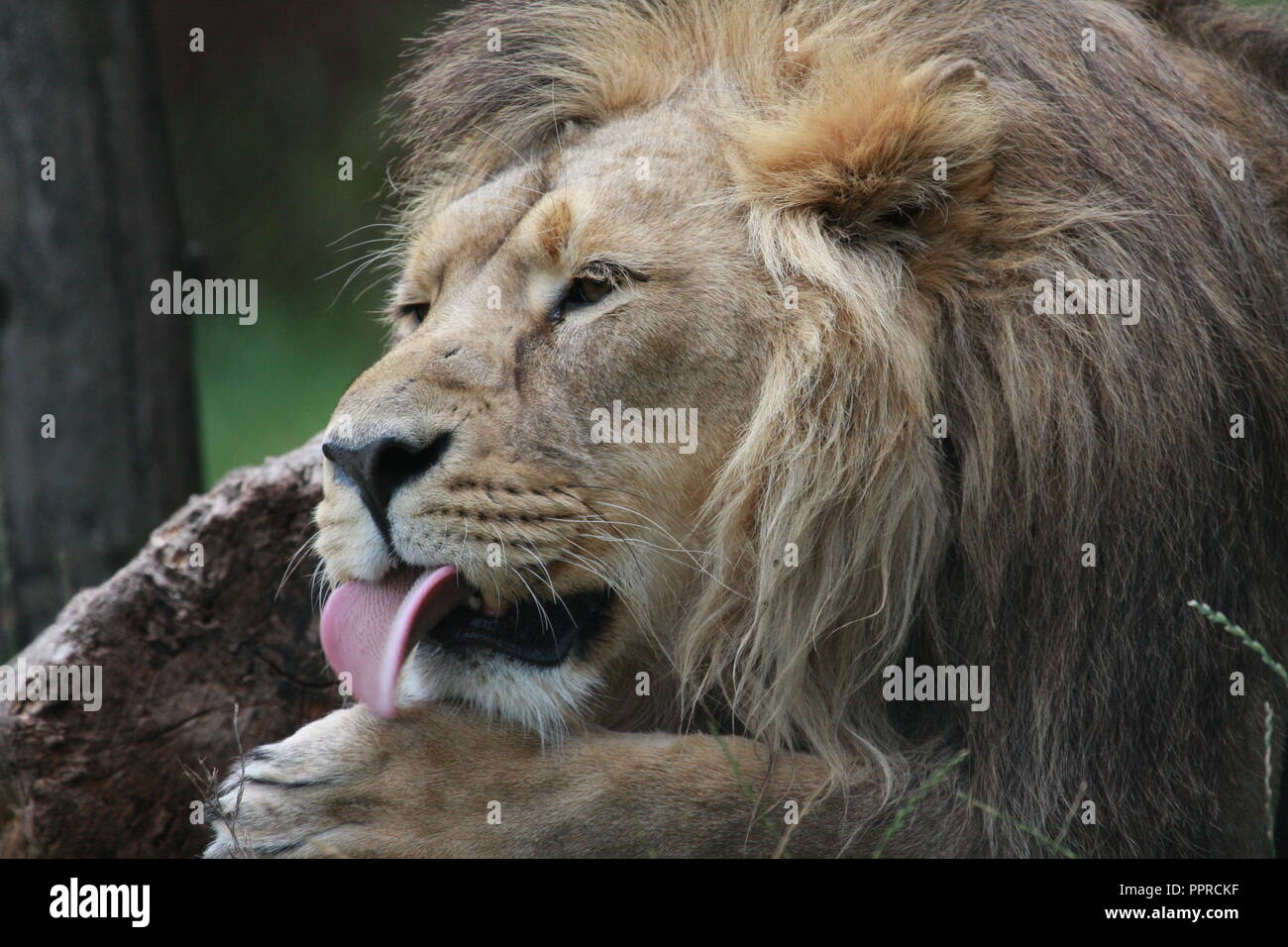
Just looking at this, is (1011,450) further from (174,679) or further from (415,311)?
(174,679)

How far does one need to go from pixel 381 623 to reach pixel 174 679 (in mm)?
1202

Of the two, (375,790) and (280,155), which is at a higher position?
(280,155)

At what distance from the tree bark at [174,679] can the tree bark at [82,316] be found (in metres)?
1.58

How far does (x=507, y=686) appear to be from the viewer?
2604 mm

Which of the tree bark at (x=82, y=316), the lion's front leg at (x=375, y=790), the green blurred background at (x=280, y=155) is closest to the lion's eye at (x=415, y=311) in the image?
the lion's front leg at (x=375, y=790)

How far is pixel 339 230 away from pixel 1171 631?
27.6ft

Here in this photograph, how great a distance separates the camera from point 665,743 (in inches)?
102

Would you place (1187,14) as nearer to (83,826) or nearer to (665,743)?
(665,743)

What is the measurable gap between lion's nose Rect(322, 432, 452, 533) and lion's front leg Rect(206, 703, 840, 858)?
0.39 meters

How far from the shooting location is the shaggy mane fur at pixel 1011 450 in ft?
8.30

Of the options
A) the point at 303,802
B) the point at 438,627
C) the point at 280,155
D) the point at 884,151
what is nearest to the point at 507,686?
the point at 438,627

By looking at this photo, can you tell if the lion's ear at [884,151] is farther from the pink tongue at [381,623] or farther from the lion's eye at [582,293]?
the pink tongue at [381,623]
